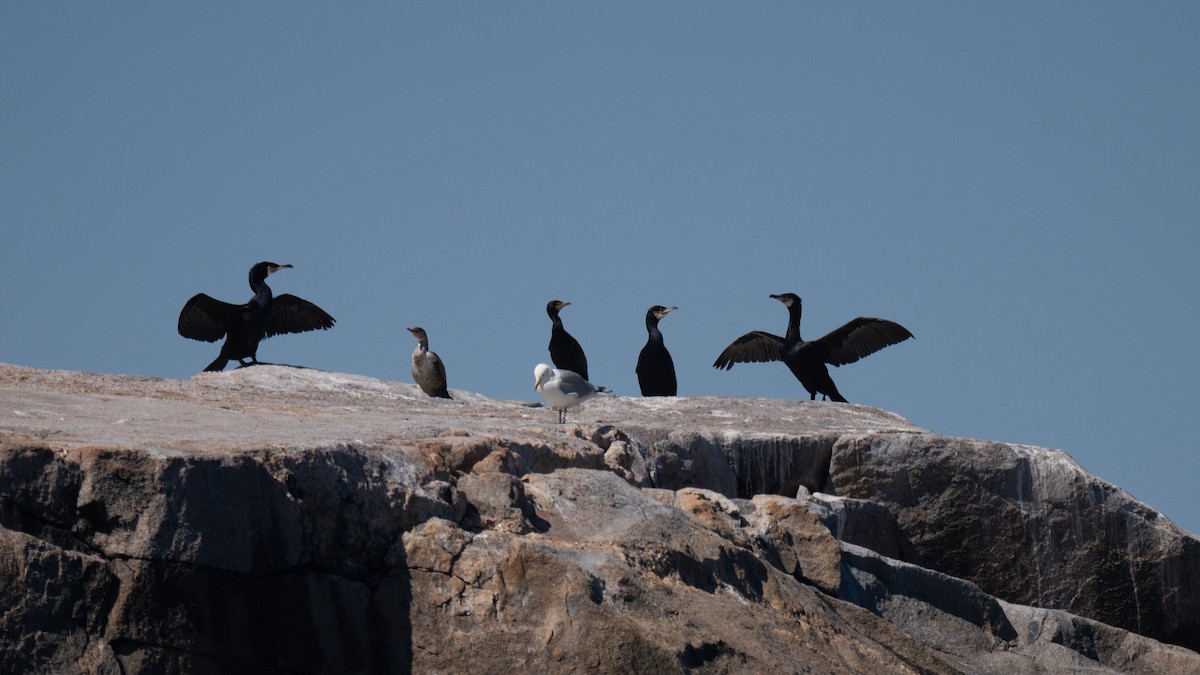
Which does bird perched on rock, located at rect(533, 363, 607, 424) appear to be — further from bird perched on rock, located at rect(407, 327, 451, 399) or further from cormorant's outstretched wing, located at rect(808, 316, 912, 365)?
cormorant's outstretched wing, located at rect(808, 316, 912, 365)

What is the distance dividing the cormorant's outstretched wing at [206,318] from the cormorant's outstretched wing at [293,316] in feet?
2.54

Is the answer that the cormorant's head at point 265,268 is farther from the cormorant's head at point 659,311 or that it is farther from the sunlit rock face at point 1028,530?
the sunlit rock face at point 1028,530

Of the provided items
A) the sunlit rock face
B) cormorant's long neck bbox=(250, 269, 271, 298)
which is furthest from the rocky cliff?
cormorant's long neck bbox=(250, 269, 271, 298)

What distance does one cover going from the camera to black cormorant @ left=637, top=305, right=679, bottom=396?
17094 millimetres

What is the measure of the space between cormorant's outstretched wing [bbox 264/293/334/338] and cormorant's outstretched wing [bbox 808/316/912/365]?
509 cm

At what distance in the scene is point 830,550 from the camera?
27.2ft

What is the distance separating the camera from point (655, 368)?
56.1 feet

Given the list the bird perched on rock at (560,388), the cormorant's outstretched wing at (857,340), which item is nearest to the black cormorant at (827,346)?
the cormorant's outstretched wing at (857,340)

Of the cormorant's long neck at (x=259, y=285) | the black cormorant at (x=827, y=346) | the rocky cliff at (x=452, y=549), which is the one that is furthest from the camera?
the black cormorant at (x=827, y=346)

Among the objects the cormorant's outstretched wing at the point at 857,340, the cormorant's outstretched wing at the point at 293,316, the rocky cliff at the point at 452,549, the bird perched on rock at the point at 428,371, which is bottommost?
the rocky cliff at the point at 452,549

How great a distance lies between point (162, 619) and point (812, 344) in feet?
37.6

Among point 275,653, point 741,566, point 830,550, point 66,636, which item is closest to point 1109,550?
point 830,550

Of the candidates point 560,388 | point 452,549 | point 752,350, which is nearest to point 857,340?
point 752,350

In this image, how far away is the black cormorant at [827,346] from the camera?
55.0ft
